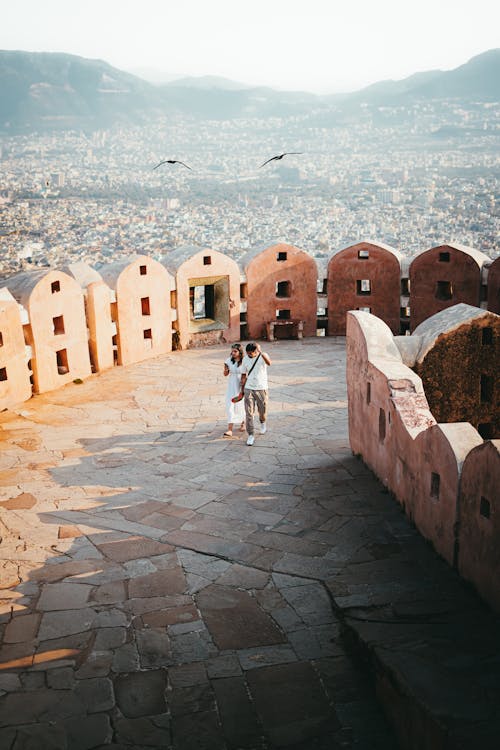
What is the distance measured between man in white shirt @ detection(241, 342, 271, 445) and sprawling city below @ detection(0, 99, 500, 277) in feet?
34.1

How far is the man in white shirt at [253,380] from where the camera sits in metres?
9.62

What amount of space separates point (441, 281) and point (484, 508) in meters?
11.5

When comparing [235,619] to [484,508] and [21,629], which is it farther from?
[484,508]

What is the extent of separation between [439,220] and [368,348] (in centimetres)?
2728

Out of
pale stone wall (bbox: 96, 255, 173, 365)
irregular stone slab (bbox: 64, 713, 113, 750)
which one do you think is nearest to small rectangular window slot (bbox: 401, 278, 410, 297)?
pale stone wall (bbox: 96, 255, 173, 365)

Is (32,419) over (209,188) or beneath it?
beneath

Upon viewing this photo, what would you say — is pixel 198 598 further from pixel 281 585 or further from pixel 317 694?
pixel 317 694

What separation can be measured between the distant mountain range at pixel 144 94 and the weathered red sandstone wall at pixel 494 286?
39112 millimetres

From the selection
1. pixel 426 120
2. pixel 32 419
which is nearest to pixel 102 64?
pixel 426 120

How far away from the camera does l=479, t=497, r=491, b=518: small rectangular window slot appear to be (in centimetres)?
508

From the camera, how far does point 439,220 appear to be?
3369 centimetres

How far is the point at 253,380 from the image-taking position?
9688 millimetres

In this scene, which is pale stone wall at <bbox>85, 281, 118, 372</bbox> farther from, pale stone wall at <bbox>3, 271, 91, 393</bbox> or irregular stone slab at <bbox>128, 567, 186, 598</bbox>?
irregular stone slab at <bbox>128, 567, 186, 598</bbox>

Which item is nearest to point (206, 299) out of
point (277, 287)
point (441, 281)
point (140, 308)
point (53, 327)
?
point (277, 287)
